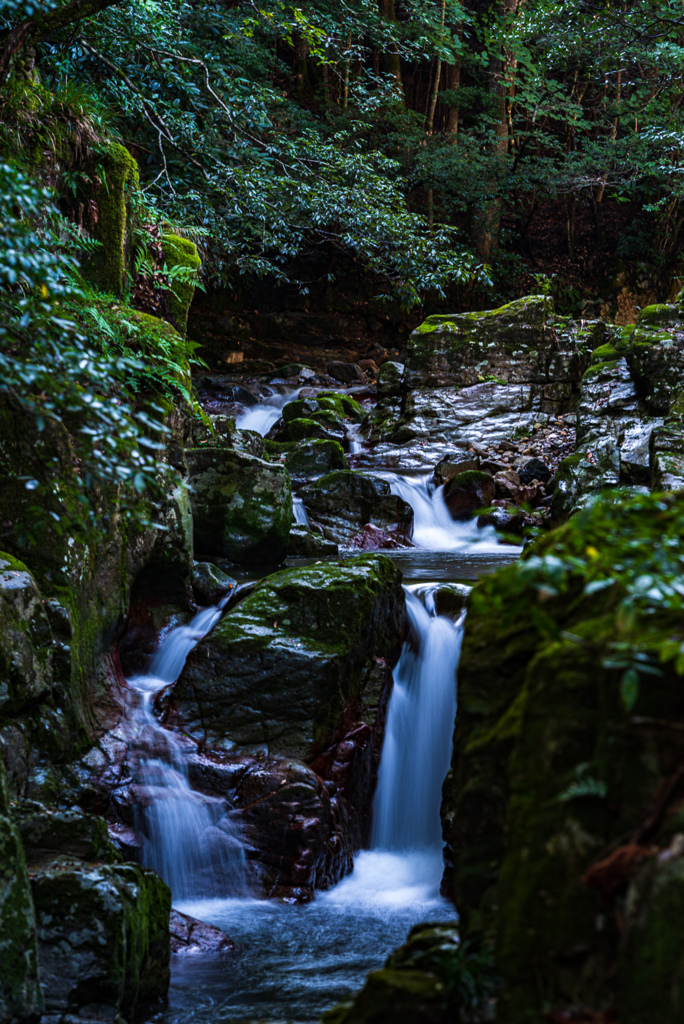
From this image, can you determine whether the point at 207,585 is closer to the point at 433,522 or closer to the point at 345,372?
the point at 433,522

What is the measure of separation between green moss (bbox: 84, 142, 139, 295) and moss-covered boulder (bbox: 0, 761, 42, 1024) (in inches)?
229

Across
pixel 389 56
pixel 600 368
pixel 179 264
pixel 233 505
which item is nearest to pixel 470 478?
pixel 600 368

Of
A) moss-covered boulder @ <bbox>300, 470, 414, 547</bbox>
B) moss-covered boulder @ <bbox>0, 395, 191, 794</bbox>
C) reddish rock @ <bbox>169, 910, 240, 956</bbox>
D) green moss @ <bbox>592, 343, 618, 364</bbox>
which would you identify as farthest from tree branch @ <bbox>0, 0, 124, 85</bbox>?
green moss @ <bbox>592, 343, 618, 364</bbox>

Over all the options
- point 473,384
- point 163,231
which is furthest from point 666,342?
point 163,231

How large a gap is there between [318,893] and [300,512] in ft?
22.1

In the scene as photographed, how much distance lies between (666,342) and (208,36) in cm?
958

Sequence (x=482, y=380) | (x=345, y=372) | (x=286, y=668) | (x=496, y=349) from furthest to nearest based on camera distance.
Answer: (x=345, y=372), (x=496, y=349), (x=482, y=380), (x=286, y=668)

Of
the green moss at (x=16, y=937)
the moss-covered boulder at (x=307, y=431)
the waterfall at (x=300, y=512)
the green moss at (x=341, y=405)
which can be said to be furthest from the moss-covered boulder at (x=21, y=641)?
the green moss at (x=341, y=405)

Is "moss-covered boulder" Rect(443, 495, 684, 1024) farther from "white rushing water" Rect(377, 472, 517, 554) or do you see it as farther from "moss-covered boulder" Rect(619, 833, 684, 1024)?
"white rushing water" Rect(377, 472, 517, 554)

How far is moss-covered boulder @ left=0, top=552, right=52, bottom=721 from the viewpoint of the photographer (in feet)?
15.4

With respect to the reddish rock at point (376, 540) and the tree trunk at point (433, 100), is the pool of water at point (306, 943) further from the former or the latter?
the tree trunk at point (433, 100)

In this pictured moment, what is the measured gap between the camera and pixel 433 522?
40.7 ft

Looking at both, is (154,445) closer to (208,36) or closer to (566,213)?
(208,36)

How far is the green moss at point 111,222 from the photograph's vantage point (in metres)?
7.62
